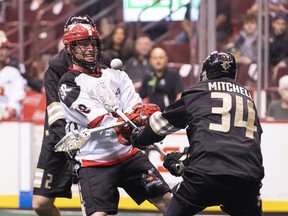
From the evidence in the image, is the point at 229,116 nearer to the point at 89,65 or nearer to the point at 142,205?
the point at 89,65

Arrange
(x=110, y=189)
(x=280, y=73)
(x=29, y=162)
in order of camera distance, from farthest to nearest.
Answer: (x=280, y=73)
(x=29, y=162)
(x=110, y=189)

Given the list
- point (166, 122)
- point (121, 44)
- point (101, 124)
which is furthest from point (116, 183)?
point (121, 44)

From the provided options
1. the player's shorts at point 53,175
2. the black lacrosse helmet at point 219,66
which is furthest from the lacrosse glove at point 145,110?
the player's shorts at point 53,175

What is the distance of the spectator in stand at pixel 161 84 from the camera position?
10.7m

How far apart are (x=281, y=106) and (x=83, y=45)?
3810mm

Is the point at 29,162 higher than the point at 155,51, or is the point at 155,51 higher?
the point at 155,51

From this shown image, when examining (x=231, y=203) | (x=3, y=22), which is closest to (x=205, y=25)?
(x=3, y=22)

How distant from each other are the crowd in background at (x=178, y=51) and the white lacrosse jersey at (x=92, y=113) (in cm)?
369

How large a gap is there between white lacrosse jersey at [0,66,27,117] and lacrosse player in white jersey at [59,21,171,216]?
419cm

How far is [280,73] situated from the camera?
10.4m

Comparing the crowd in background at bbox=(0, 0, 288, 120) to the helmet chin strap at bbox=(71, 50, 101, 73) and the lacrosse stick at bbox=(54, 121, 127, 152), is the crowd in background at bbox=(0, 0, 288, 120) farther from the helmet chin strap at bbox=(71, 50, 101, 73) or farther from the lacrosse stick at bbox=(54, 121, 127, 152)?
the lacrosse stick at bbox=(54, 121, 127, 152)

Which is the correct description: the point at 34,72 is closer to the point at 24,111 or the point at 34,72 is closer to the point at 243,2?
the point at 24,111

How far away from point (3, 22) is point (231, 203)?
23.2 feet

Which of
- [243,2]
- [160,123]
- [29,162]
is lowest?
[29,162]
